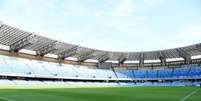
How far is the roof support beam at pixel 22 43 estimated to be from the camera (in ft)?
165

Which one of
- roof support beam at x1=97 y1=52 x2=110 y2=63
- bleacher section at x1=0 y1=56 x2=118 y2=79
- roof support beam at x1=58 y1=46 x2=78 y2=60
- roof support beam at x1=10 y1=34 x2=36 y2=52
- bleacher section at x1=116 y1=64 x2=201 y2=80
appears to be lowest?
bleacher section at x1=116 y1=64 x2=201 y2=80

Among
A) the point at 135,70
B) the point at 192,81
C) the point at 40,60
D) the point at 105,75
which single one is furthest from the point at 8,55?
the point at 192,81

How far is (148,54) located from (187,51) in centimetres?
1264

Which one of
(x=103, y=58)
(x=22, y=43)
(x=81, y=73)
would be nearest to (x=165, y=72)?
(x=103, y=58)

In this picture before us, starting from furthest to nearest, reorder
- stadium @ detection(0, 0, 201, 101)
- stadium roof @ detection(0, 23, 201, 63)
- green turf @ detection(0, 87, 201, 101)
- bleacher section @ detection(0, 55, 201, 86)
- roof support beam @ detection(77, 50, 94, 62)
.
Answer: roof support beam @ detection(77, 50, 94, 62)
bleacher section @ detection(0, 55, 201, 86)
stadium @ detection(0, 0, 201, 101)
stadium roof @ detection(0, 23, 201, 63)
green turf @ detection(0, 87, 201, 101)

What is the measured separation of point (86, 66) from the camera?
76.2 meters

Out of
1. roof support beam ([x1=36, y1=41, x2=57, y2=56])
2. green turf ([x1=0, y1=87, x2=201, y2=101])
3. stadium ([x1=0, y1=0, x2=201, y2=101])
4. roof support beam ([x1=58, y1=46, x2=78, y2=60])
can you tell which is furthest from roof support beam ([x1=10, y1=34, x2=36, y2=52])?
green turf ([x1=0, y1=87, x2=201, y2=101])

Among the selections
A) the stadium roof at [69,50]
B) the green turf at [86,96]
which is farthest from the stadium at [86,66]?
the green turf at [86,96]

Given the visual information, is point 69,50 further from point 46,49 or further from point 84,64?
point 84,64

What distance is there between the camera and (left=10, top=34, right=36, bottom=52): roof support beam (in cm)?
5020

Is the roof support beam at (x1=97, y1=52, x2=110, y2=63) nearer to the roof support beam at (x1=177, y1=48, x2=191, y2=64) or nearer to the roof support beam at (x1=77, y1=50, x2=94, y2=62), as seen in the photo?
the roof support beam at (x1=77, y1=50, x2=94, y2=62)

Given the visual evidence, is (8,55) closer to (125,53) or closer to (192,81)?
(125,53)

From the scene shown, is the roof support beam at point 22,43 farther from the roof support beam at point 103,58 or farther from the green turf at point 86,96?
the roof support beam at point 103,58

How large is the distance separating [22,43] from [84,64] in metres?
27.3
